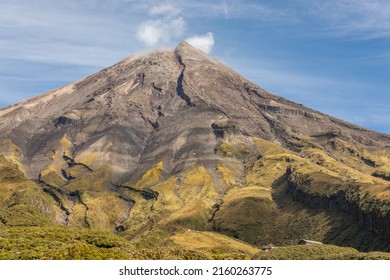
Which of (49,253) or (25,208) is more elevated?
(25,208)

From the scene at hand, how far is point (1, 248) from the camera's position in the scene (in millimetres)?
67688

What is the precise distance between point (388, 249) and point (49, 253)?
160525 millimetres

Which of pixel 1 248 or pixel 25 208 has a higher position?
pixel 25 208

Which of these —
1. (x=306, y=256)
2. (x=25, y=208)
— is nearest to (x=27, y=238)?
(x=306, y=256)

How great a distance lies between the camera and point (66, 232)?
83.5 meters
